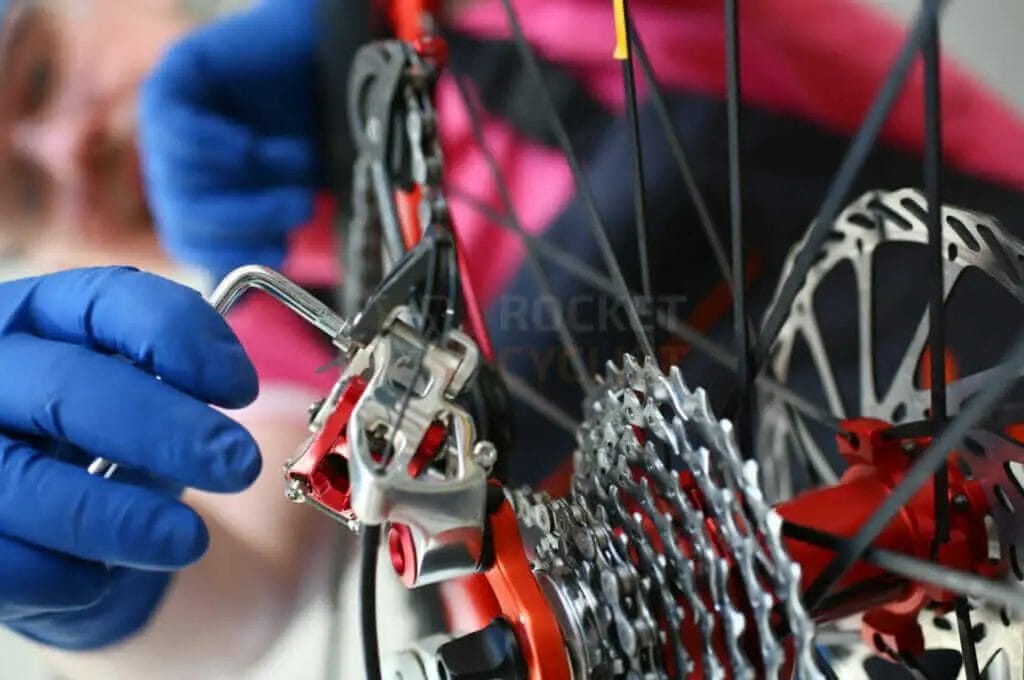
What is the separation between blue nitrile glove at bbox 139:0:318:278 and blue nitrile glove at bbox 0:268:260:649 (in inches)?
15.9

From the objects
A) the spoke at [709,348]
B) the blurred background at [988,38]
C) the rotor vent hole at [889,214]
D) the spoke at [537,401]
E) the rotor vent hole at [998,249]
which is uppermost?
the blurred background at [988,38]

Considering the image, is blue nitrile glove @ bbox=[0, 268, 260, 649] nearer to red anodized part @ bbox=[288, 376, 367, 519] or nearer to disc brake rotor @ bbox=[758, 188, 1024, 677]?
red anodized part @ bbox=[288, 376, 367, 519]

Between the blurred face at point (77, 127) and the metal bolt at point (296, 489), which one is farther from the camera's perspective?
the blurred face at point (77, 127)

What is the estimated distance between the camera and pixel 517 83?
620mm

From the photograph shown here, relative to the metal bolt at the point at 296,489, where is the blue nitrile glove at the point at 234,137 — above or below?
above

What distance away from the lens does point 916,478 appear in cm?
19

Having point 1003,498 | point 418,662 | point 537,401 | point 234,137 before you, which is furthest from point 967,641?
point 234,137

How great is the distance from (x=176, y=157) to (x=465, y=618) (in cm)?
38

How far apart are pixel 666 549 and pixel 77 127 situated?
64 cm

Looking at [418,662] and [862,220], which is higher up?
[862,220]

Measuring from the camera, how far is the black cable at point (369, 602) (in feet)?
0.81

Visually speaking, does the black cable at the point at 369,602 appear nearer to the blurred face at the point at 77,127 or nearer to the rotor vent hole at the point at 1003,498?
the rotor vent hole at the point at 1003,498

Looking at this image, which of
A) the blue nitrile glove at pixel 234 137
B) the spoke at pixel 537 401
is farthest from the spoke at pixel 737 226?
the blue nitrile glove at pixel 234 137

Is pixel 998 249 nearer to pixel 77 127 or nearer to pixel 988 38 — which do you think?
pixel 988 38
